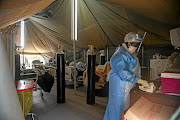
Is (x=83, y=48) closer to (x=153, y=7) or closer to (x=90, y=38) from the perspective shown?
(x=90, y=38)

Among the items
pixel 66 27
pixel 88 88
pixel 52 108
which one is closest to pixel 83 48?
pixel 66 27

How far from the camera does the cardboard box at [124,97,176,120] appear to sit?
Answer: 2.48 feet

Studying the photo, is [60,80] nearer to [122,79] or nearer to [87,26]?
[122,79]

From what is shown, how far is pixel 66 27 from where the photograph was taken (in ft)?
14.9

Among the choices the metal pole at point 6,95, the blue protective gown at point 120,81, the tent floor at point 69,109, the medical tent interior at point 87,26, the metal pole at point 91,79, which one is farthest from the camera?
the metal pole at point 91,79

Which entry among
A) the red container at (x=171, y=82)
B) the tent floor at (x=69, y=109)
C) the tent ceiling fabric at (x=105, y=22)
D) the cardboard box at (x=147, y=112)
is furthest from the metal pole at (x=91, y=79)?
the cardboard box at (x=147, y=112)

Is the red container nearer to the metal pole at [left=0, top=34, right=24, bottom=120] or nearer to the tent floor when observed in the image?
the metal pole at [left=0, top=34, right=24, bottom=120]

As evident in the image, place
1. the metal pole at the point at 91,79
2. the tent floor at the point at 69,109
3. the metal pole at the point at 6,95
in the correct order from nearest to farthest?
the metal pole at the point at 6,95 < the tent floor at the point at 69,109 < the metal pole at the point at 91,79

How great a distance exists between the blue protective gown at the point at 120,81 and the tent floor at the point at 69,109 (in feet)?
2.64

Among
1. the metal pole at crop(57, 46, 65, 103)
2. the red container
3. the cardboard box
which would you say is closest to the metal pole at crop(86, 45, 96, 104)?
the metal pole at crop(57, 46, 65, 103)

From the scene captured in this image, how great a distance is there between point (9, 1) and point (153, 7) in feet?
6.81

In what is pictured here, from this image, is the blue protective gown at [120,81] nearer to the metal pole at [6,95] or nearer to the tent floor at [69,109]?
the tent floor at [69,109]

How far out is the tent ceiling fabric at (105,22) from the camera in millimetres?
2357

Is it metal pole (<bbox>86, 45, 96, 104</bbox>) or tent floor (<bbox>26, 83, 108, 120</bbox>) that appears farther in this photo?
metal pole (<bbox>86, 45, 96, 104</bbox>)
